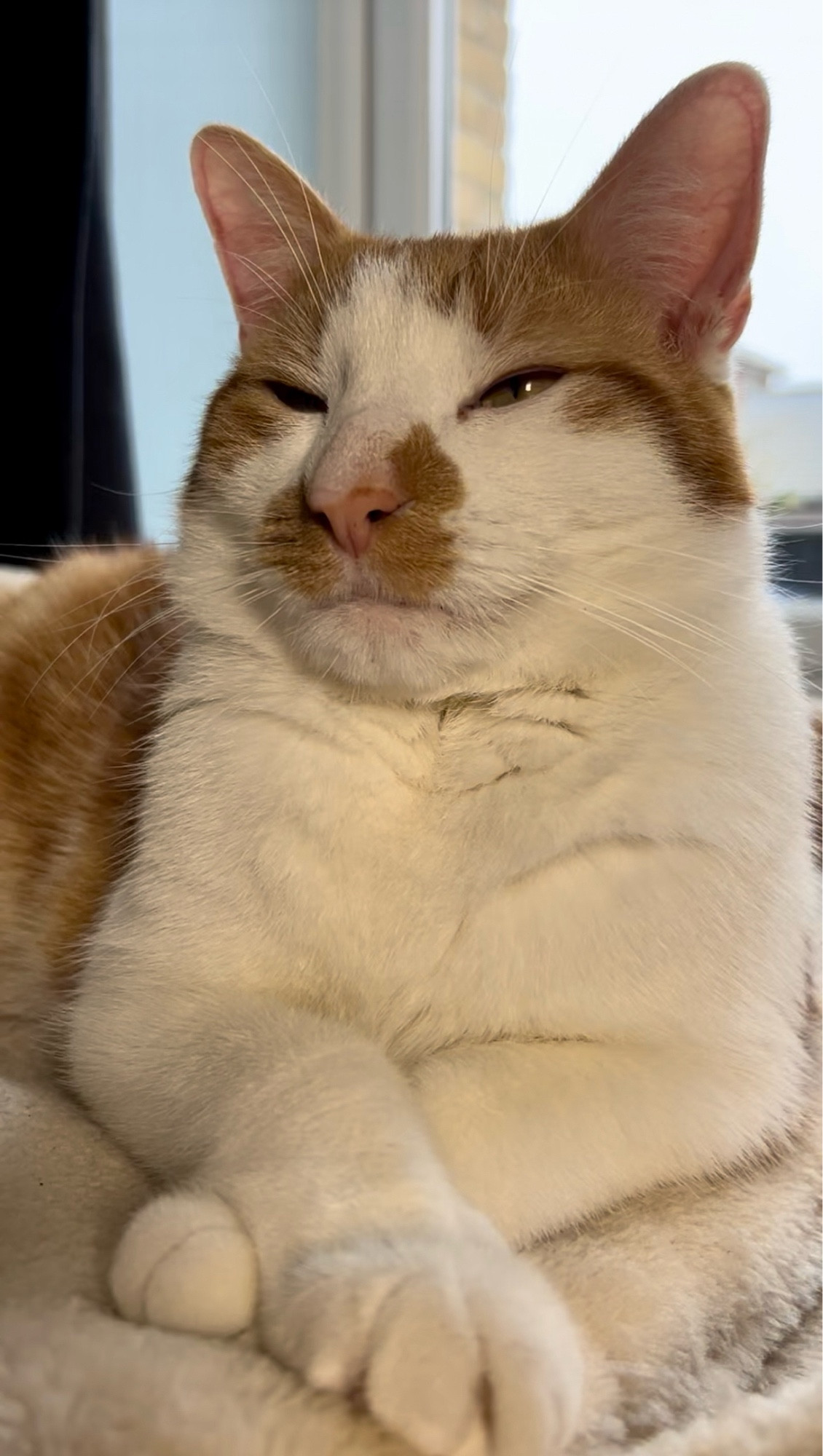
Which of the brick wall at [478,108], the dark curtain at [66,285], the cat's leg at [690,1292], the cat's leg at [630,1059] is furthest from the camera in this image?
the brick wall at [478,108]

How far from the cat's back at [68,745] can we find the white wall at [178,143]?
1438 mm

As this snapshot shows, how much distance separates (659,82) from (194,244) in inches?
56.9

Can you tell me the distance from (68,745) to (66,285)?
5.34 feet

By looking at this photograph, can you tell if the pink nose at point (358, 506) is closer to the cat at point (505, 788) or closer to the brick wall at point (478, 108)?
the cat at point (505, 788)

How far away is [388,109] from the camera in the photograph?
3111 millimetres

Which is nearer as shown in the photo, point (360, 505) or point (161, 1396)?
point (161, 1396)

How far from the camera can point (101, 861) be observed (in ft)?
4.43

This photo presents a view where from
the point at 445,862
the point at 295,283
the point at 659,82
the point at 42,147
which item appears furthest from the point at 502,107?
the point at 445,862

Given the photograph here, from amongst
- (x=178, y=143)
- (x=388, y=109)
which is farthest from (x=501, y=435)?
(x=178, y=143)

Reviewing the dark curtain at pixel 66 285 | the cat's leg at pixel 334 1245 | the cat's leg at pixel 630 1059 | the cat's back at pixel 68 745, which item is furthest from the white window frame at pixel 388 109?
the cat's leg at pixel 334 1245

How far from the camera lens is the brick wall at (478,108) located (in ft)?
9.58

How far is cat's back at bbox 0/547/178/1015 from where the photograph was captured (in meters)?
1.35

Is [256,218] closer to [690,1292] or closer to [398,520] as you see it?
[398,520]

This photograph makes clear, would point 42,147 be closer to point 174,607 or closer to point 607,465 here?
point 174,607
